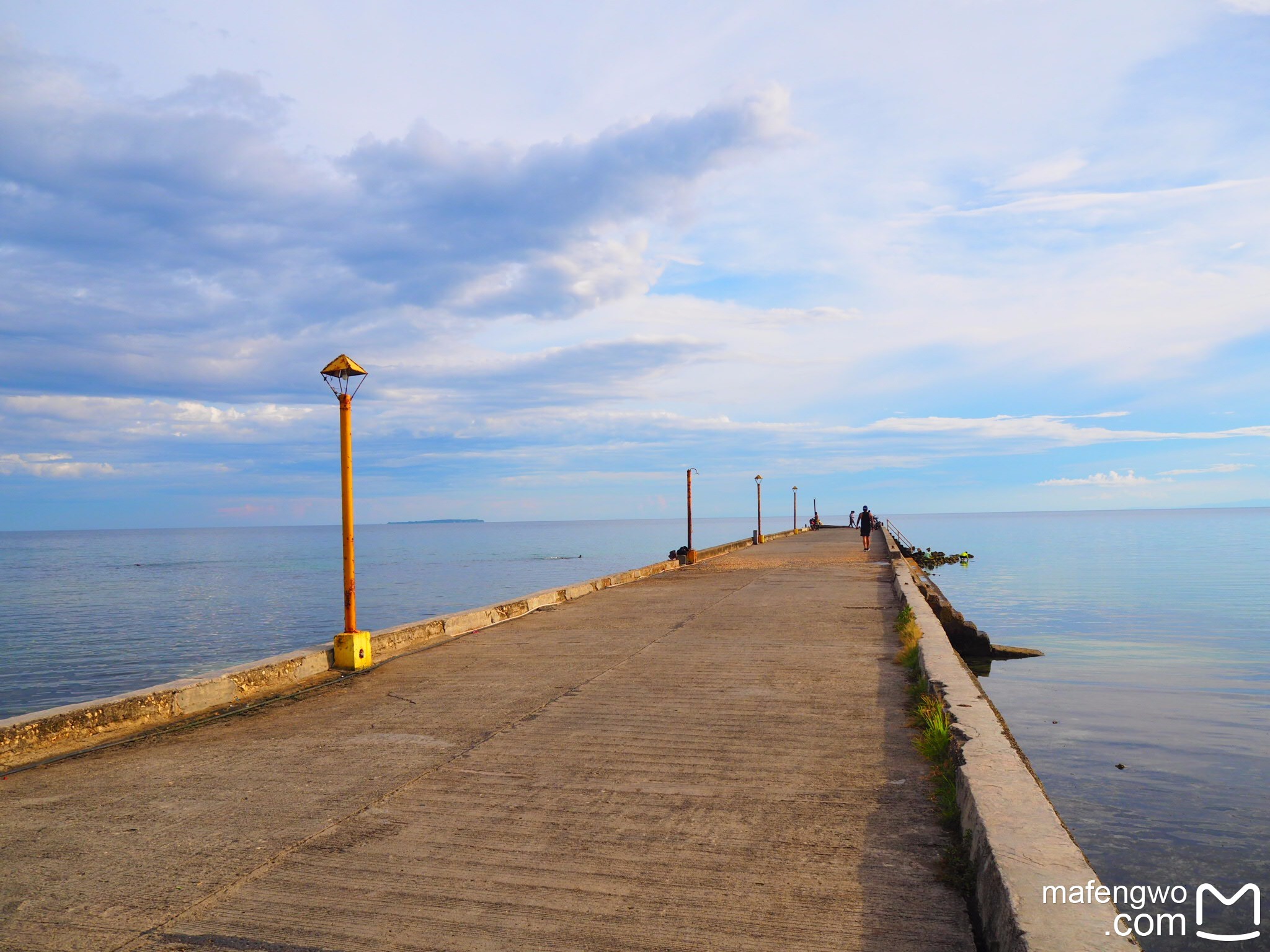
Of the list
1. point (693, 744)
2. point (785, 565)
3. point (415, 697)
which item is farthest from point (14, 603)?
point (693, 744)

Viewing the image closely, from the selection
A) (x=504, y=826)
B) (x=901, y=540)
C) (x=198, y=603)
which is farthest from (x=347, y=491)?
(x=901, y=540)

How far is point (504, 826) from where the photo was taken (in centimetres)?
464

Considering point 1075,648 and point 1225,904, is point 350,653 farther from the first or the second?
point 1075,648

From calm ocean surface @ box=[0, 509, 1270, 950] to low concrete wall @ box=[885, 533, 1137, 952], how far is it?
2.78 metres

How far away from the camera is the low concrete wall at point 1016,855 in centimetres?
302

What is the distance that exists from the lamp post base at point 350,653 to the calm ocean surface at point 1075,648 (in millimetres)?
7701

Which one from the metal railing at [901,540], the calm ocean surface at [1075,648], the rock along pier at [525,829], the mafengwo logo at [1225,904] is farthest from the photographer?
the metal railing at [901,540]

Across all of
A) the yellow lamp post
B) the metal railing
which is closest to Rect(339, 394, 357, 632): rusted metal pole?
the yellow lamp post

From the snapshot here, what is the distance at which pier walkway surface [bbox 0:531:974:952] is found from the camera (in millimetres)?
3559

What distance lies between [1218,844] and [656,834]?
708cm

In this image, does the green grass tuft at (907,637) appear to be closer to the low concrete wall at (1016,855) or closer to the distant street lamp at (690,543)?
the low concrete wall at (1016,855)

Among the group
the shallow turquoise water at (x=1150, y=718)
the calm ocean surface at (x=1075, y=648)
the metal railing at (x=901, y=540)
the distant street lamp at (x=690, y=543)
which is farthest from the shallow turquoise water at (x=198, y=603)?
the metal railing at (x=901, y=540)

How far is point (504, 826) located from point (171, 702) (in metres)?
4.33

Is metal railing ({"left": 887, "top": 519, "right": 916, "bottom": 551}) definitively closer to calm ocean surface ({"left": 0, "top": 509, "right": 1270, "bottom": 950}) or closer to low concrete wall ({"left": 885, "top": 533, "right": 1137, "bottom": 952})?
calm ocean surface ({"left": 0, "top": 509, "right": 1270, "bottom": 950})
